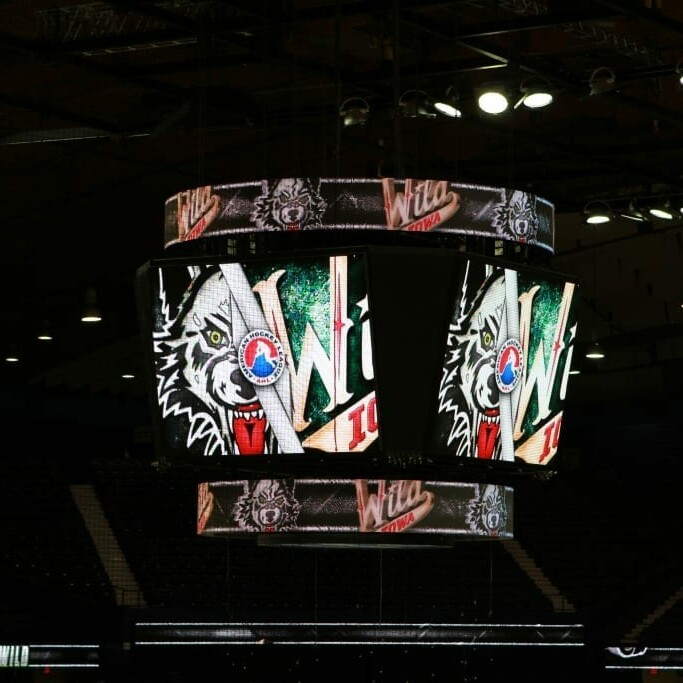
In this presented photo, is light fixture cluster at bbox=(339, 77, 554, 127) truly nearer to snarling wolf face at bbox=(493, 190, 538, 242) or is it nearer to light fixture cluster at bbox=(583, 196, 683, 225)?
light fixture cluster at bbox=(583, 196, 683, 225)

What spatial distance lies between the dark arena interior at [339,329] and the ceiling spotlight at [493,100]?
20 cm

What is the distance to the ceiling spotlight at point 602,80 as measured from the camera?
1184 centimetres

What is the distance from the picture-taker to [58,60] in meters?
12.1

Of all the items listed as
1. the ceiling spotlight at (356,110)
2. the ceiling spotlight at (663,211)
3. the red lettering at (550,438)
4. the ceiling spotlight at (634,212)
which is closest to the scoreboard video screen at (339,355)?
the red lettering at (550,438)

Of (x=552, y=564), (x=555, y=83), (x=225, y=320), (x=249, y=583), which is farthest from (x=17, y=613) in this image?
(x=225, y=320)

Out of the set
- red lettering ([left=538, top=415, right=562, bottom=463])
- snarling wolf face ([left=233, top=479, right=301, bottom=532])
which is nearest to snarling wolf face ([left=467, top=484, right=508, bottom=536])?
red lettering ([left=538, top=415, right=562, bottom=463])

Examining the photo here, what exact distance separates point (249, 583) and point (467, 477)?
36.4 feet

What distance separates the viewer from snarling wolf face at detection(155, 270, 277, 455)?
7.90 metres

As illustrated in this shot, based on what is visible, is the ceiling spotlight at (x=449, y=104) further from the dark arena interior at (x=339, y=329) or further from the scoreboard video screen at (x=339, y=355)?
the scoreboard video screen at (x=339, y=355)

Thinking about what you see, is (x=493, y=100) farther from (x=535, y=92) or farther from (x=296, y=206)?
(x=296, y=206)

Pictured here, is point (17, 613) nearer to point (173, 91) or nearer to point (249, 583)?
point (249, 583)

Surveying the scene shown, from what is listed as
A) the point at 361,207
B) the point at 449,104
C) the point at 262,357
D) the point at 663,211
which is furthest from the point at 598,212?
the point at 262,357

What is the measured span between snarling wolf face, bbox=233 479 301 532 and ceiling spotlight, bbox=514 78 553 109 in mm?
5177

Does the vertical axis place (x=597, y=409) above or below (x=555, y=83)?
below
